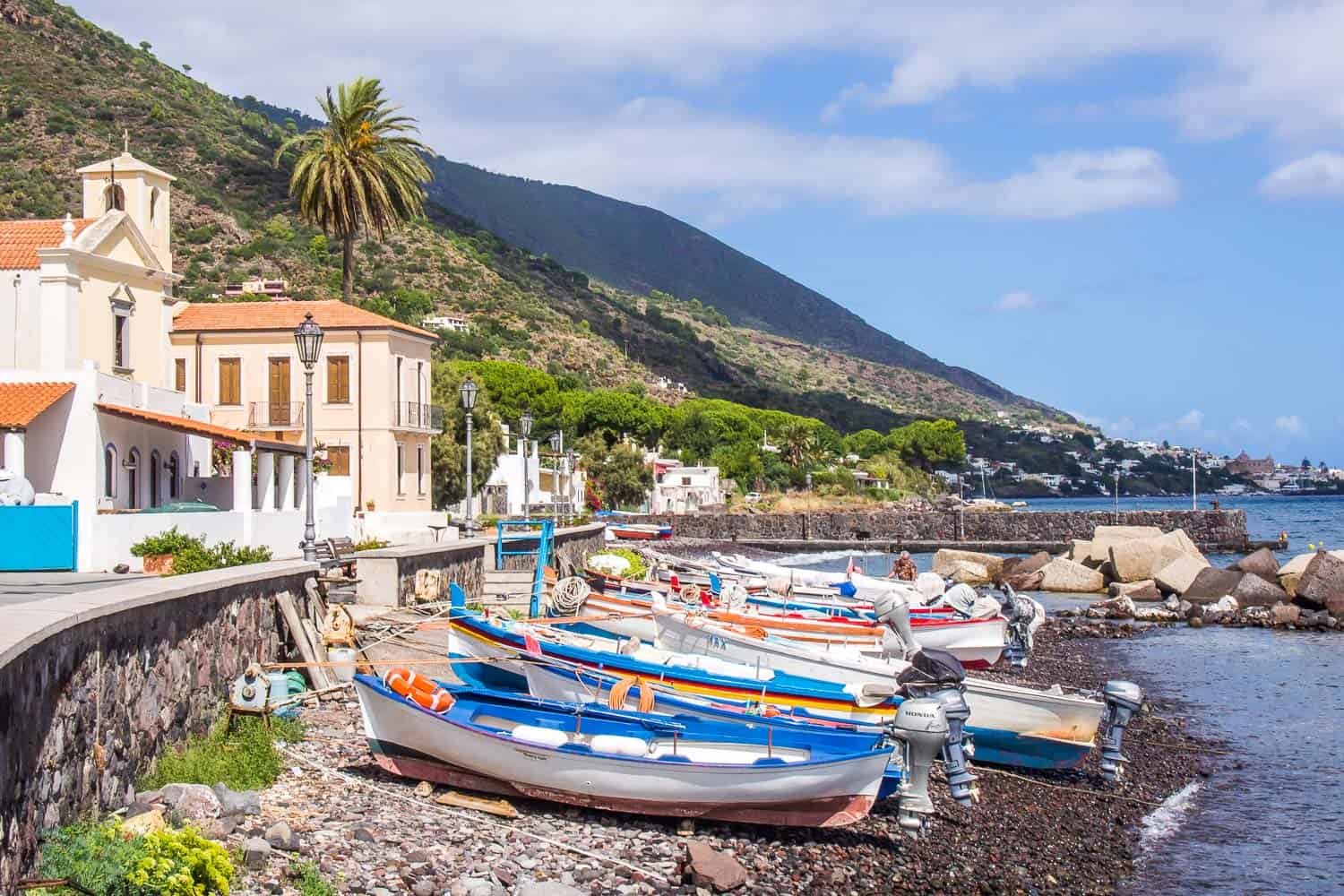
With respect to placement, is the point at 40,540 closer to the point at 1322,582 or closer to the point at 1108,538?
the point at 1322,582

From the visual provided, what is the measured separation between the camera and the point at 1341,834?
16594 mm

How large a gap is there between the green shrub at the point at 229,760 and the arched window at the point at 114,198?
1049 inches

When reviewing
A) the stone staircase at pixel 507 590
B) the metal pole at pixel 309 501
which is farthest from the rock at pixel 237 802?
the stone staircase at pixel 507 590

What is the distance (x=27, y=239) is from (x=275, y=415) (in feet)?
44.5

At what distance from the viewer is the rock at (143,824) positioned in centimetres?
934

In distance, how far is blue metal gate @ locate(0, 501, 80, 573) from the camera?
23.4m

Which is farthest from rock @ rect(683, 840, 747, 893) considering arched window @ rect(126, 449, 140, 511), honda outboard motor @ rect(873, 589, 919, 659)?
arched window @ rect(126, 449, 140, 511)

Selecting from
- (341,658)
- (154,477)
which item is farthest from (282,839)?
(154,477)

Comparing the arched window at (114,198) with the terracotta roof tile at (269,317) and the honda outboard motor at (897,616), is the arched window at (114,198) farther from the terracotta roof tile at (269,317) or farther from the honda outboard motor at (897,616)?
the honda outboard motor at (897,616)

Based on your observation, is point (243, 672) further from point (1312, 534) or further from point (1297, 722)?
point (1312, 534)

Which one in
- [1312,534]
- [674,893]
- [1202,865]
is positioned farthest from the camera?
[1312,534]

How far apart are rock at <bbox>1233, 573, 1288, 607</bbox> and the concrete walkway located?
36963mm

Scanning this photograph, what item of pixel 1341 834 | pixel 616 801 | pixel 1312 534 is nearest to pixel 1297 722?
pixel 1341 834

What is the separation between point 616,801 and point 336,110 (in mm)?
43446
